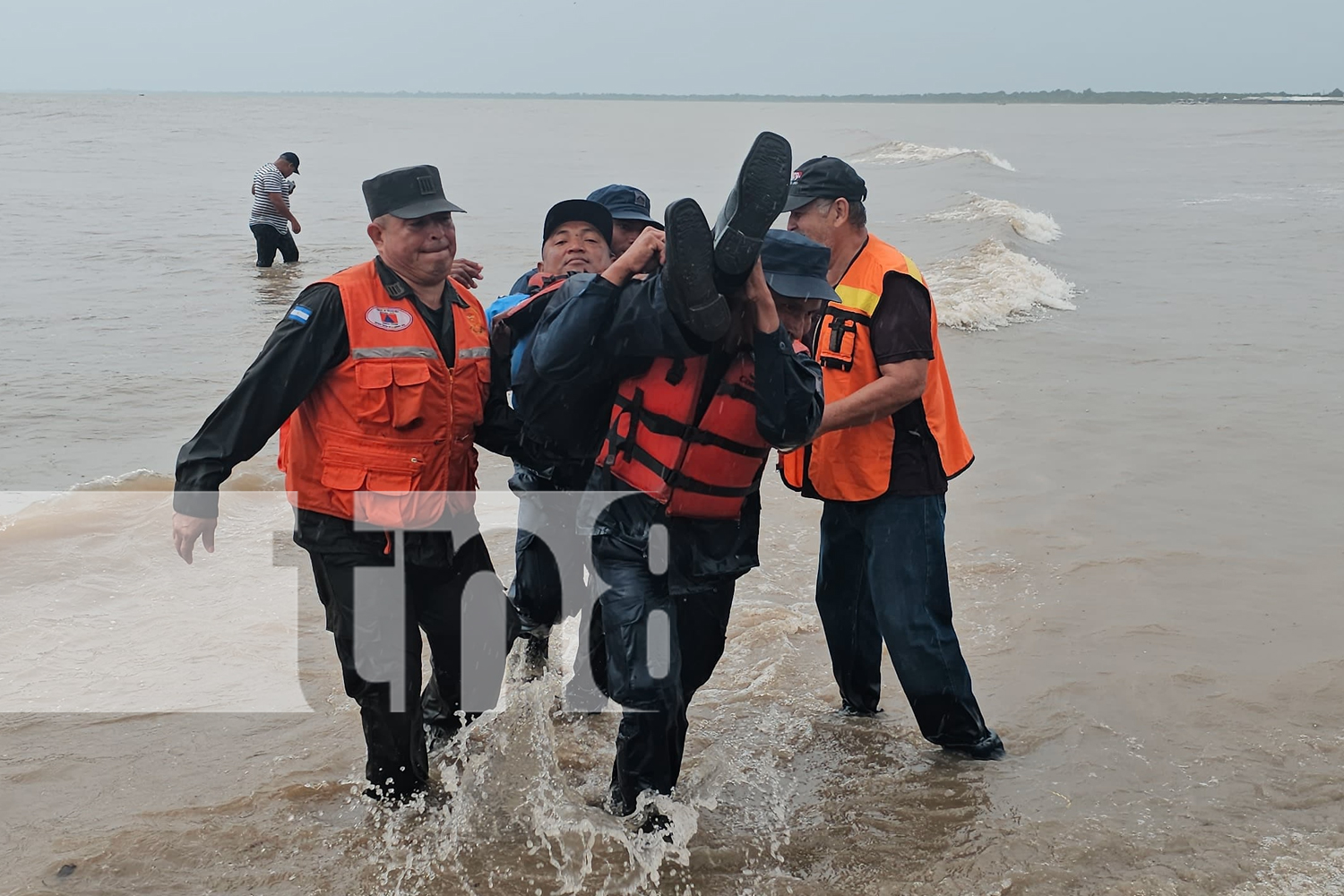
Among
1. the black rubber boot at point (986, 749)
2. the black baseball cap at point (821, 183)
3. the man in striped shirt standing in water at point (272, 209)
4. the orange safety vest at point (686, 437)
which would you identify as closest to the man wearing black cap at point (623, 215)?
the black baseball cap at point (821, 183)

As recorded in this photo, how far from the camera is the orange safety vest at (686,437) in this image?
139 inches

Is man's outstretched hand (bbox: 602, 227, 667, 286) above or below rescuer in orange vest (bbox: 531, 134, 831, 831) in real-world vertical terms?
above

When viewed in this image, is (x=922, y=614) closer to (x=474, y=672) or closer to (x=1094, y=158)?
(x=474, y=672)

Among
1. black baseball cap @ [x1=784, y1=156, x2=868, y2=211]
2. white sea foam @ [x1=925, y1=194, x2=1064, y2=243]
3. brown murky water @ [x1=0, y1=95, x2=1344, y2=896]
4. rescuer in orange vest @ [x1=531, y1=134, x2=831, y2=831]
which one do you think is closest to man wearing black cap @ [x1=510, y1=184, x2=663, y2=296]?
black baseball cap @ [x1=784, y1=156, x2=868, y2=211]

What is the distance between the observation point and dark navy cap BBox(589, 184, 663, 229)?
15.8 feet

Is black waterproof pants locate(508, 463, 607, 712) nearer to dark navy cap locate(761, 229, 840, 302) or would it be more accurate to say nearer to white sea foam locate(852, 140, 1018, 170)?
dark navy cap locate(761, 229, 840, 302)

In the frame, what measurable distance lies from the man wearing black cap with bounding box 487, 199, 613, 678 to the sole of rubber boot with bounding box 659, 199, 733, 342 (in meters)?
0.53

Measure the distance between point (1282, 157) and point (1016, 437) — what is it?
43742 millimetres

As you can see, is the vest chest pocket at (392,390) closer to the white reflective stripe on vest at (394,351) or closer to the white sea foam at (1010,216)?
the white reflective stripe on vest at (394,351)

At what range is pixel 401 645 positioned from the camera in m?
3.82

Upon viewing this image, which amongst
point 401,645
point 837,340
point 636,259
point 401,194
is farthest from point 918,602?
point 401,194

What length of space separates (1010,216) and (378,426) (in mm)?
21728

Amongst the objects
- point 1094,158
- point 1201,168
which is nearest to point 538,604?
point 1201,168

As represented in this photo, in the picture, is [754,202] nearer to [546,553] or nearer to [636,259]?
[636,259]
